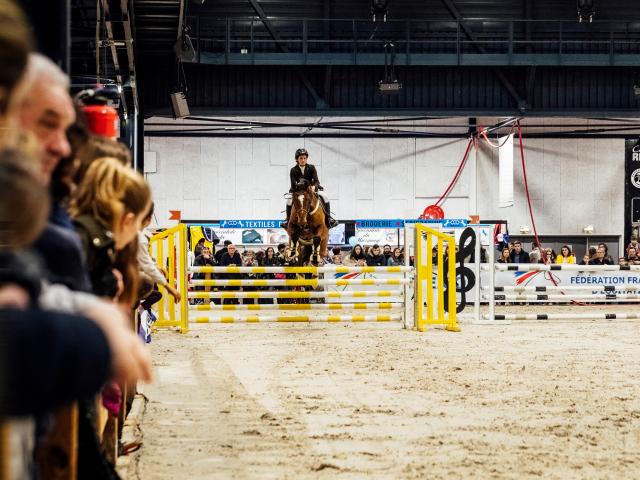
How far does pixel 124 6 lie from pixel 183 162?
16499mm

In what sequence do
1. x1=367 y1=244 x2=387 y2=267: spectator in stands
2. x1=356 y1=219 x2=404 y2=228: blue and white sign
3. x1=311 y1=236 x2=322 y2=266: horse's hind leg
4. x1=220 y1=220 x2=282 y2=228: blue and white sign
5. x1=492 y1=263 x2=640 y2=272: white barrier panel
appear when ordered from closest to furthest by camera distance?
x1=492 y1=263 x2=640 y2=272: white barrier panel
x1=311 y1=236 x2=322 y2=266: horse's hind leg
x1=367 y1=244 x2=387 y2=267: spectator in stands
x1=220 y1=220 x2=282 y2=228: blue and white sign
x1=356 y1=219 x2=404 y2=228: blue and white sign

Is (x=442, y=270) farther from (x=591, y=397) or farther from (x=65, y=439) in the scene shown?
(x=65, y=439)

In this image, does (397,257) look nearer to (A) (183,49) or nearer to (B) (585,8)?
(A) (183,49)

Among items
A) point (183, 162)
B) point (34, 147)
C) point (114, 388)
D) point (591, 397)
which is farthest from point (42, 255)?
point (183, 162)

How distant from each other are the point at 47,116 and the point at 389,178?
27960 mm

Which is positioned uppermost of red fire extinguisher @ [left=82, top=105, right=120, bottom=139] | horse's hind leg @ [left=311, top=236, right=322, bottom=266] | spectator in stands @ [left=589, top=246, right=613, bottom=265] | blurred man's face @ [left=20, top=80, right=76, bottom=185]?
red fire extinguisher @ [left=82, top=105, right=120, bottom=139]

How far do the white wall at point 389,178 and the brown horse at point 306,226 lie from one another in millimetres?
11928

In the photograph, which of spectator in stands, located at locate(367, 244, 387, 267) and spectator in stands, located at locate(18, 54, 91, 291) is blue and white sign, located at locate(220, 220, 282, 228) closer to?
spectator in stands, located at locate(367, 244, 387, 267)

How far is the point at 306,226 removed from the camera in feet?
54.2

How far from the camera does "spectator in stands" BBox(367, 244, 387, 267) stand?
831 inches

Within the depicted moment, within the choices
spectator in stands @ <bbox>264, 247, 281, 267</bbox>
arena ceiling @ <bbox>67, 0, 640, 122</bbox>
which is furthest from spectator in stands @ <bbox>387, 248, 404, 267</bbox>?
arena ceiling @ <bbox>67, 0, 640, 122</bbox>

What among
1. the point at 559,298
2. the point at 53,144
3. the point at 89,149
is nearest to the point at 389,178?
the point at 559,298

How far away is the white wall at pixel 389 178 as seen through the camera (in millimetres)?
28891

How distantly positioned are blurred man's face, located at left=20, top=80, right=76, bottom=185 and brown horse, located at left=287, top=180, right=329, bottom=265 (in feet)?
46.5
